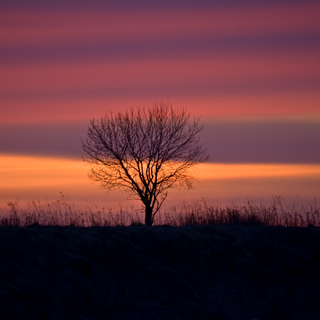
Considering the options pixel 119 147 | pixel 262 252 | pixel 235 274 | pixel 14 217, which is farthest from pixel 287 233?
pixel 119 147

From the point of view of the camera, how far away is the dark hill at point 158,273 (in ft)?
41.4

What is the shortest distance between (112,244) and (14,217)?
617 centimetres

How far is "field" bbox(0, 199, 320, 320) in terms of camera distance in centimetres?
1262

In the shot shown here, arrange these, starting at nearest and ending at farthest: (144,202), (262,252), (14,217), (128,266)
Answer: (128,266), (262,252), (14,217), (144,202)

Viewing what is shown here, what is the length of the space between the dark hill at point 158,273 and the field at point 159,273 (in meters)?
0.03

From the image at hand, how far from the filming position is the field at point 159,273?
1262 cm

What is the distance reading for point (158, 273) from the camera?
14.6 meters

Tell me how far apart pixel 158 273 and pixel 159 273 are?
29 mm

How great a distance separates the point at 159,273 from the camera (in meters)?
14.6

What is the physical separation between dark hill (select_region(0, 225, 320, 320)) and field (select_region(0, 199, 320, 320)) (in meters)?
0.03

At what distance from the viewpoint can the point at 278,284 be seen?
1539 centimetres

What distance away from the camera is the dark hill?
12.6 meters

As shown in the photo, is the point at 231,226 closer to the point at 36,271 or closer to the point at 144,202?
the point at 36,271

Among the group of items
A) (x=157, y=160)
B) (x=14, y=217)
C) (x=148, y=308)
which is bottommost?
(x=148, y=308)
